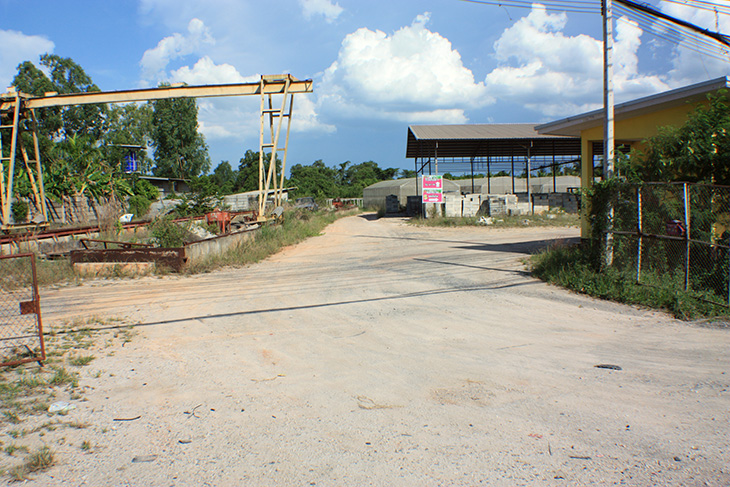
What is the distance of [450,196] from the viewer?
31.6 metres

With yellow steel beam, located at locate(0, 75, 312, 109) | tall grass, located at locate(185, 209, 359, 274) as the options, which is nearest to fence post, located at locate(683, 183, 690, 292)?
tall grass, located at locate(185, 209, 359, 274)

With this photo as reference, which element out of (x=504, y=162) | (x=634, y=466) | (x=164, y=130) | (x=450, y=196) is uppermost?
(x=164, y=130)

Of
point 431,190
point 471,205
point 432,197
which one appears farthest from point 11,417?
point 471,205

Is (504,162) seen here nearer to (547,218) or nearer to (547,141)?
(547,141)

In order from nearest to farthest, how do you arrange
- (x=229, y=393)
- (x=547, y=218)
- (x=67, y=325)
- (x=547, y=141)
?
1. (x=229, y=393)
2. (x=67, y=325)
3. (x=547, y=218)
4. (x=547, y=141)

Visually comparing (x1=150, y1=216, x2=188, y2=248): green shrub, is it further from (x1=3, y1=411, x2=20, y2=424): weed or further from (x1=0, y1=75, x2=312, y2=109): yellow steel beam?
(x1=3, y1=411, x2=20, y2=424): weed

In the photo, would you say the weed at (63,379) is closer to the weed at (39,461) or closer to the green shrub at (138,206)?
the weed at (39,461)

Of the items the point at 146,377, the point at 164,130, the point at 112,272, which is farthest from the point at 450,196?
the point at 164,130

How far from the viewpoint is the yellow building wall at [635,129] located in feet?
39.0

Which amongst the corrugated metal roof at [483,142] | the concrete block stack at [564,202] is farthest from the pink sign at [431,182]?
the concrete block stack at [564,202]

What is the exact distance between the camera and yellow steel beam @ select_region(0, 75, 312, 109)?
19203 mm

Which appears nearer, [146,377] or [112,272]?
[146,377]

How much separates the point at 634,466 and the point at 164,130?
58.6m

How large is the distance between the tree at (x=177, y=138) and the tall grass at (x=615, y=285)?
51308 millimetres
